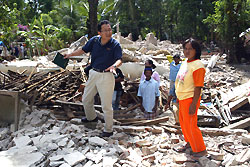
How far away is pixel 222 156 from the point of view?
351cm

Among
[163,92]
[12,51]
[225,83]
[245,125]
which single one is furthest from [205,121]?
[12,51]

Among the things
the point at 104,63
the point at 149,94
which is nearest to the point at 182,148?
the point at 104,63

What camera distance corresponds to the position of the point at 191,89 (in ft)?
11.0

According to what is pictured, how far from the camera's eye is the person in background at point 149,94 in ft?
19.2

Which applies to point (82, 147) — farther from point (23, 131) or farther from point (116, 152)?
point (23, 131)

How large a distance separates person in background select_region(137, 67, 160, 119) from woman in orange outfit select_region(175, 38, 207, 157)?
90.9 inches

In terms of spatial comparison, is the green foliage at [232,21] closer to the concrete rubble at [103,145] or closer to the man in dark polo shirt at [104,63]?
the concrete rubble at [103,145]

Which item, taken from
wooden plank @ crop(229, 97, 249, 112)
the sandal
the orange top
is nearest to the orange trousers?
the orange top

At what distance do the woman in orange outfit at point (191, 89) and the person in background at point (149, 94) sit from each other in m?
2.31

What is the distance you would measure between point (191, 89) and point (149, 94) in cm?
253

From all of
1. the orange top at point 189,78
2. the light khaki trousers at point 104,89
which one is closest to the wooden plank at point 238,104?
the orange top at point 189,78

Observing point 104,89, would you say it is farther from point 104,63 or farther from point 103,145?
point 103,145

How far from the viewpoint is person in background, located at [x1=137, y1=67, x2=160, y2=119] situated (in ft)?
19.2

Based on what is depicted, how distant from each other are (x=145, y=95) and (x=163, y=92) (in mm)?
1684
